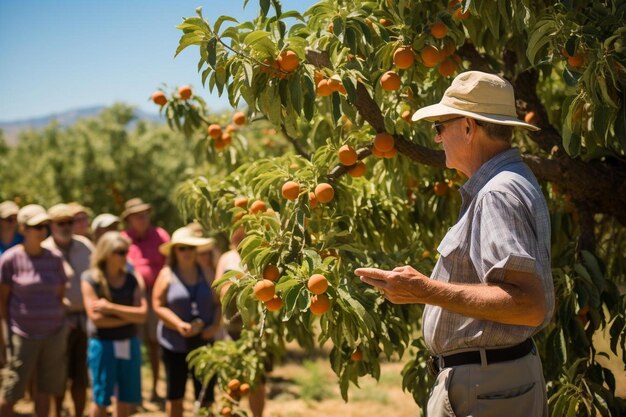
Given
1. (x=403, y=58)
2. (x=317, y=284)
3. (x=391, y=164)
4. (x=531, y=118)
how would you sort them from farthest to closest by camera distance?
1. (x=531, y=118)
2. (x=391, y=164)
3. (x=403, y=58)
4. (x=317, y=284)

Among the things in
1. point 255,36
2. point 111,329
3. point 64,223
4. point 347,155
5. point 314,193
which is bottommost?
point 111,329

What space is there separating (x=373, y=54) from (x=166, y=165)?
437 inches

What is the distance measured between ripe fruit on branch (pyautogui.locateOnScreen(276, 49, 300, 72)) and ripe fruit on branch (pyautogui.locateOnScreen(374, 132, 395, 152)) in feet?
1.74

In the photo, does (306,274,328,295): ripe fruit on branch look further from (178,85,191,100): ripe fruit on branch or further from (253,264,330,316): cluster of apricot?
(178,85,191,100): ripe fruit on branch

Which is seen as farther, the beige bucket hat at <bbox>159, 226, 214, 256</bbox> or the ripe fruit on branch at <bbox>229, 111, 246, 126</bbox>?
the beige bucket hat at <bbox>159, 226, 214, 256</bbox>

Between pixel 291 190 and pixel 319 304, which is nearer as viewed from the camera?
pixel 319 304

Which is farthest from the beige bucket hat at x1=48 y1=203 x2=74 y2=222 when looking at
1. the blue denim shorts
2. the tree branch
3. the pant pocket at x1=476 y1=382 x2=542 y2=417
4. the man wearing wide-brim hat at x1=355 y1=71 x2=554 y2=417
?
the pant pocket at x1=476 y1=382 x2=542 y2=417

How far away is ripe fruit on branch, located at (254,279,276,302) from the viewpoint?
8.75 ft

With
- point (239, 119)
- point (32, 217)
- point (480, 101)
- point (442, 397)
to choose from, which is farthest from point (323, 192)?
point (32, 217)

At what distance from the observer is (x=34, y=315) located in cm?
530

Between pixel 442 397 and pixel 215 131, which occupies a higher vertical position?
pixel 215 131

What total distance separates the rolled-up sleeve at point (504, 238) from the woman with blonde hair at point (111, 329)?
12.0 feet

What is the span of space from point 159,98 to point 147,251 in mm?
2956

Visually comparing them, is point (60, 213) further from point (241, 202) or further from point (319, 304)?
point (319, 304)
